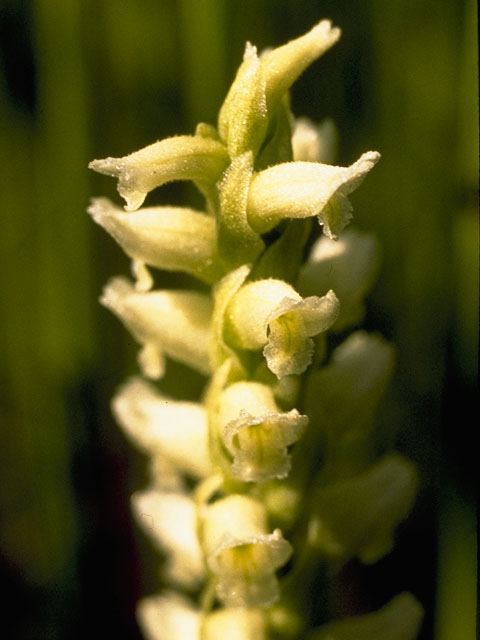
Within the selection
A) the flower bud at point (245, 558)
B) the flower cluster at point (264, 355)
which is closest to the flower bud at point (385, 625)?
the flower cluster at point (264, 355)

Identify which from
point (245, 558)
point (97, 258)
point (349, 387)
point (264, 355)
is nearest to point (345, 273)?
point (349, 387)

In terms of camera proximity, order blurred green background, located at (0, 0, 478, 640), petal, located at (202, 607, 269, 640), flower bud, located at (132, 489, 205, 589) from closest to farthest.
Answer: petal, located at (202, 607, 269, 640) < flower bud, located at (132, 489, 205, 589) < blurred green background, located at (0, 0, 478, 640)

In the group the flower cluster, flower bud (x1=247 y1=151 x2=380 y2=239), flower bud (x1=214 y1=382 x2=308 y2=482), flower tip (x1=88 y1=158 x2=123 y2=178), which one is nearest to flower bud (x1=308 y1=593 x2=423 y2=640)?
the flower cluster

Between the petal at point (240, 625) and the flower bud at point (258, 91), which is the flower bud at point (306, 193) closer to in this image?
the flower bud at point (258, 91)

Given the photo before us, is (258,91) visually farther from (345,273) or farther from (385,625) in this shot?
(385,625)

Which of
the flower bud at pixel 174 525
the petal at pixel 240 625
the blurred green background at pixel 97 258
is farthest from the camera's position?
the blurred green background at pixel 97 258

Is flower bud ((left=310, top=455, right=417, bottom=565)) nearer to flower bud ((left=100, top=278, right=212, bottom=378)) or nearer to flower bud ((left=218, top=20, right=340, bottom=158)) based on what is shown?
flower bud ((left=100, top=278, right=212, bottom=378))

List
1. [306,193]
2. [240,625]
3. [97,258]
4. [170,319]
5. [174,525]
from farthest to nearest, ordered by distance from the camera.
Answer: [97,258]
[174,525]
[170,319]
[240,625]
[306,193]

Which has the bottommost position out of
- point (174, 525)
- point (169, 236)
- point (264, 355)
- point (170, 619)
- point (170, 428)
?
point (170, 619)
